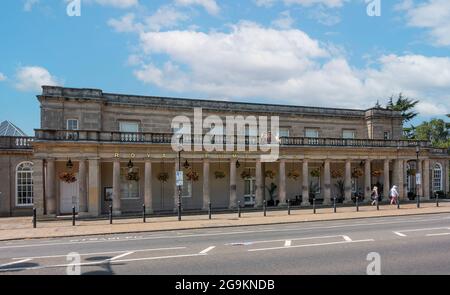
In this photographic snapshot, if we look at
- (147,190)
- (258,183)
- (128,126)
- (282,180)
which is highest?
(128,126)

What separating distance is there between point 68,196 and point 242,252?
1991 cm

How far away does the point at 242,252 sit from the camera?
12172 mm

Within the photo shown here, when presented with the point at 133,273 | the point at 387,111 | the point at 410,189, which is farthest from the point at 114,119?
the point at 410,189

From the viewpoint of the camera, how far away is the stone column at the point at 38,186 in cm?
2400

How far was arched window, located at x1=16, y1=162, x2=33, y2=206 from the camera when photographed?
2930 cm

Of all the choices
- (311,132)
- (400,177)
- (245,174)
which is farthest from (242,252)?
(400,177)

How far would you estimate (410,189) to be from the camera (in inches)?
1564

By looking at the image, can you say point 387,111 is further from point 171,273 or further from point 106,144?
point 171,273

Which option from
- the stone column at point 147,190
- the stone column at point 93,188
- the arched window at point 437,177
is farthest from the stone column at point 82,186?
the arched window at point 437,177

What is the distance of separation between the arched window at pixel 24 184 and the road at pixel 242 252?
49.1 feet

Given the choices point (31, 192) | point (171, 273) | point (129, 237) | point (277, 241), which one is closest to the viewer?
point (171, 273)

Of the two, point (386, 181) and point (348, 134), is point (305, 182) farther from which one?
point (348, 134)

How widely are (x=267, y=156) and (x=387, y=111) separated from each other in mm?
16875

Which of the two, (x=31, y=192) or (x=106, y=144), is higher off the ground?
(x=106, y=144)
